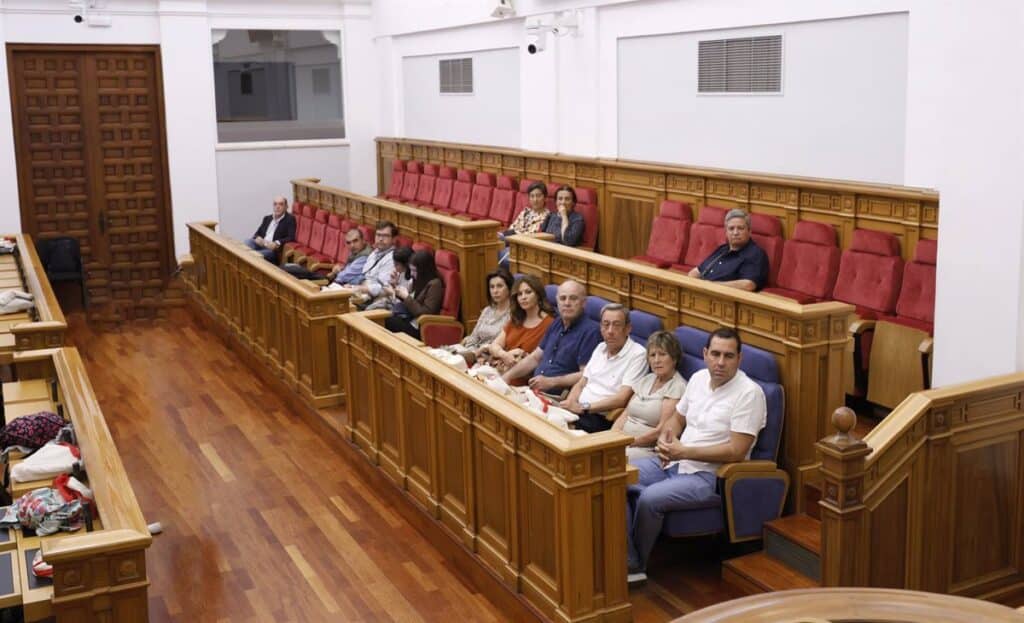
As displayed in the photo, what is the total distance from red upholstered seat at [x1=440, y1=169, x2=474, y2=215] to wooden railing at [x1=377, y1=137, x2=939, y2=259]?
Result: 0.16 metres

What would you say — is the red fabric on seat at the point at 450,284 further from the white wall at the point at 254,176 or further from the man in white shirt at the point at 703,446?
the white wall at the point at 254,176

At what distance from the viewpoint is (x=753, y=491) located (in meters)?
4.06

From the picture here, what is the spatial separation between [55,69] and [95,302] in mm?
2239

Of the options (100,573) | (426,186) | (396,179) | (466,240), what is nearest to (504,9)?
(426,186)

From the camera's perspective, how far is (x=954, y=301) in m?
4.72

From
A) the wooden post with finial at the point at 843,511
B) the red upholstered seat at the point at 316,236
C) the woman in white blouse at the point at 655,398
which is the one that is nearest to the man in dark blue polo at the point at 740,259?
the woman in white blouse at the point at 655,398

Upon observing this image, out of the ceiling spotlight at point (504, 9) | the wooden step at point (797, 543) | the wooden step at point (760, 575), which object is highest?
the ceiling spotlight at point (504, 9)

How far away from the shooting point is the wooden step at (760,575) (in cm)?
381

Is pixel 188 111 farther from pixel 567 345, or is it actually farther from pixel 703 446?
pixel 703 446

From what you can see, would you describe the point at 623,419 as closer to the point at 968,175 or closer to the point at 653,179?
the point at 968,175

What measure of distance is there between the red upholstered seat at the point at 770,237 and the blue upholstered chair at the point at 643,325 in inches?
61.9

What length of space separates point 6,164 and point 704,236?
692 centimetres

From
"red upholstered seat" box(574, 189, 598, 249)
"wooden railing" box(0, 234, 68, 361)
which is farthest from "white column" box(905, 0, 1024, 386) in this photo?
"wooden railing" box(0, 234, 68, 361)

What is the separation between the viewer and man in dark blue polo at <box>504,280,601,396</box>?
16.9ft
